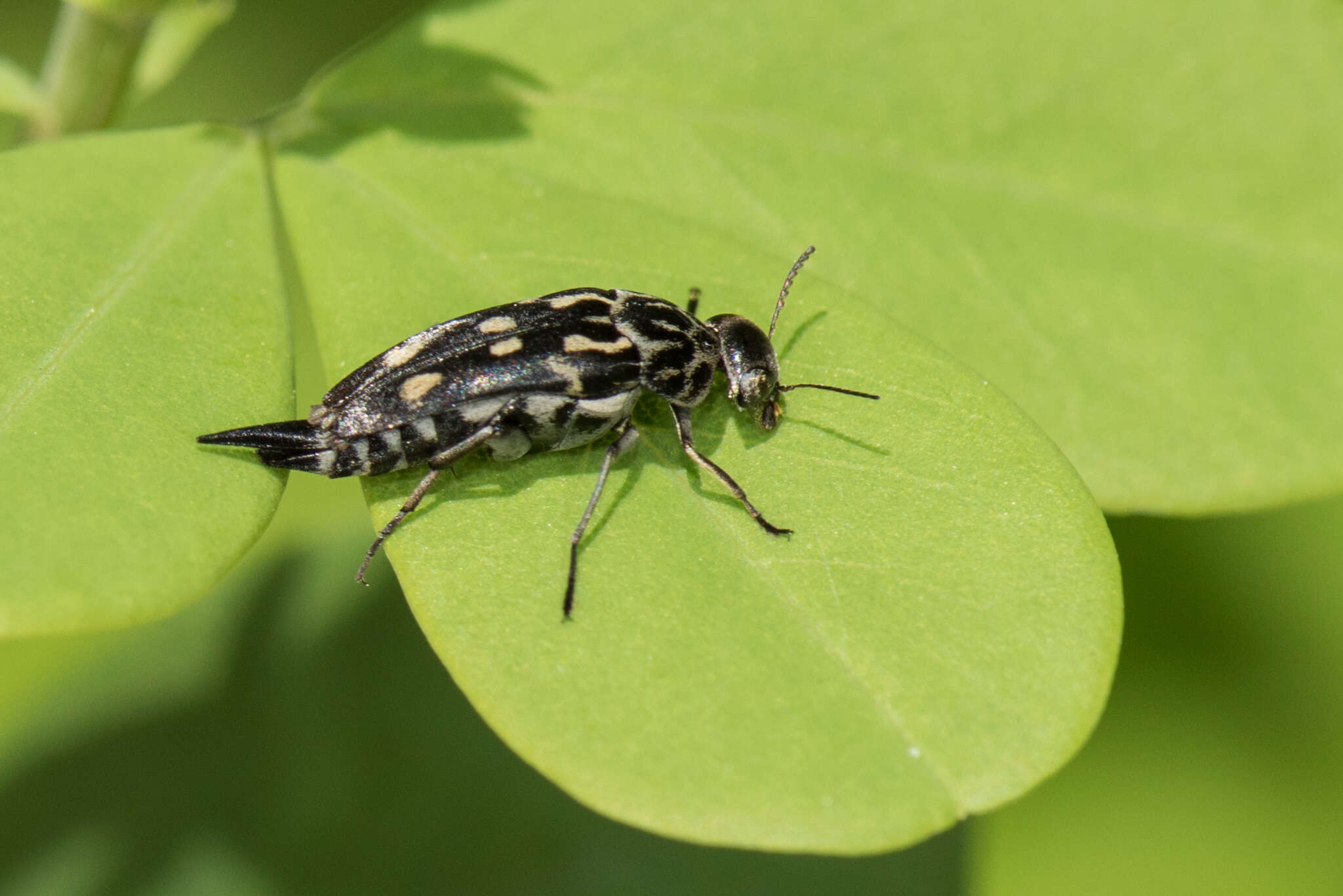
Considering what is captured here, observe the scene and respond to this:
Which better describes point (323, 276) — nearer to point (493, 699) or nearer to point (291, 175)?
point (291, 175)

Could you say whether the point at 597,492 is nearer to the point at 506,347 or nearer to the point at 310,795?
the point at 506,347

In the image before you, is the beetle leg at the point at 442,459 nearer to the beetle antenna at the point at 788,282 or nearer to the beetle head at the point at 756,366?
the beetle head at the point at 756,366

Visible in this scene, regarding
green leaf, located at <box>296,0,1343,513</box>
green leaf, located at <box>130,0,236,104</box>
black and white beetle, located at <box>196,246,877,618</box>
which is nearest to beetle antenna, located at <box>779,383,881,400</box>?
black and white beetle, located at <box>196,246,877,618</box>

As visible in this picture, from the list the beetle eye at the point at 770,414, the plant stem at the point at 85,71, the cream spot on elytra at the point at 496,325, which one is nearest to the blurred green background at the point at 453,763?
the cream spot on elytra at the point at 496,325

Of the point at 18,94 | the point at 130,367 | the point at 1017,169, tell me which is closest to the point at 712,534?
the point at 130,367

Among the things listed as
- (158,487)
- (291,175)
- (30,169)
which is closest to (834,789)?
(158,487)

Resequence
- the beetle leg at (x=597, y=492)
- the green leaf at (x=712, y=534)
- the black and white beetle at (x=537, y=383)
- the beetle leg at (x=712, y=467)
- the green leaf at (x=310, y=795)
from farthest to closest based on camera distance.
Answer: the green leaf at (x=310, y=795) < the black and white beetle at (x=537, y=383) < the beetle leg at (x=712, y=467) < the beetle leg at (x=597, y=492) < the green leaf at (x=712, y=534)
